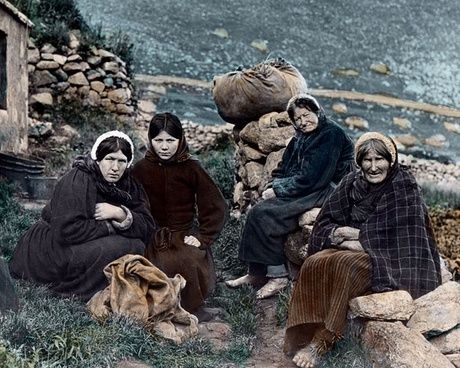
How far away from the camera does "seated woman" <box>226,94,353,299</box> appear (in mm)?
5398

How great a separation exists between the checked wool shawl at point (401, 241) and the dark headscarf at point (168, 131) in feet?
4.66

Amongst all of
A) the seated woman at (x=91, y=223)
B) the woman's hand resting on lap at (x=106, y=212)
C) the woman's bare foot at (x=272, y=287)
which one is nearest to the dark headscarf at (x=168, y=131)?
the seated woman at (x=91, y=223)

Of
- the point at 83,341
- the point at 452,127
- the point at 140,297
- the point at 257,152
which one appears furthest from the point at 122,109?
the point at 83,341

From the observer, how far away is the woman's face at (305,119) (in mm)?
5352

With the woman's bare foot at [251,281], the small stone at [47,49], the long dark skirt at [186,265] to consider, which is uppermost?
the small stone at [47,49]

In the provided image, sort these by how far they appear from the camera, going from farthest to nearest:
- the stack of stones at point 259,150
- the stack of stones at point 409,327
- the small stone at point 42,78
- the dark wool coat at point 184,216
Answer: the small stone at point 42,78 → the stack of stones at point 259,150 → the dark wool coat at point 184,216 → the stack of stones at point 409,327

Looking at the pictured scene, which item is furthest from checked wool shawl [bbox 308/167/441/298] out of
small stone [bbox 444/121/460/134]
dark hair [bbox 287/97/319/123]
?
small stone [bbox 444/121/460/134]

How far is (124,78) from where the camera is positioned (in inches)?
454

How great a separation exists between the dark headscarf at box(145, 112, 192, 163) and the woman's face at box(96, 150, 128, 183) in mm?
331

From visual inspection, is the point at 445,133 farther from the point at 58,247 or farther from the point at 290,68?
the point at 58,247

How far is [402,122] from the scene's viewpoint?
14438 mm

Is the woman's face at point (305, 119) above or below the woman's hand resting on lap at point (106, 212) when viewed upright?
above

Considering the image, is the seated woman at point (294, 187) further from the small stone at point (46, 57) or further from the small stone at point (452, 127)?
the small stone at point (452, 127)

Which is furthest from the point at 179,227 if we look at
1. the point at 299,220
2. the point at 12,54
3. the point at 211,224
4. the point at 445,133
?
the point at 445,133
